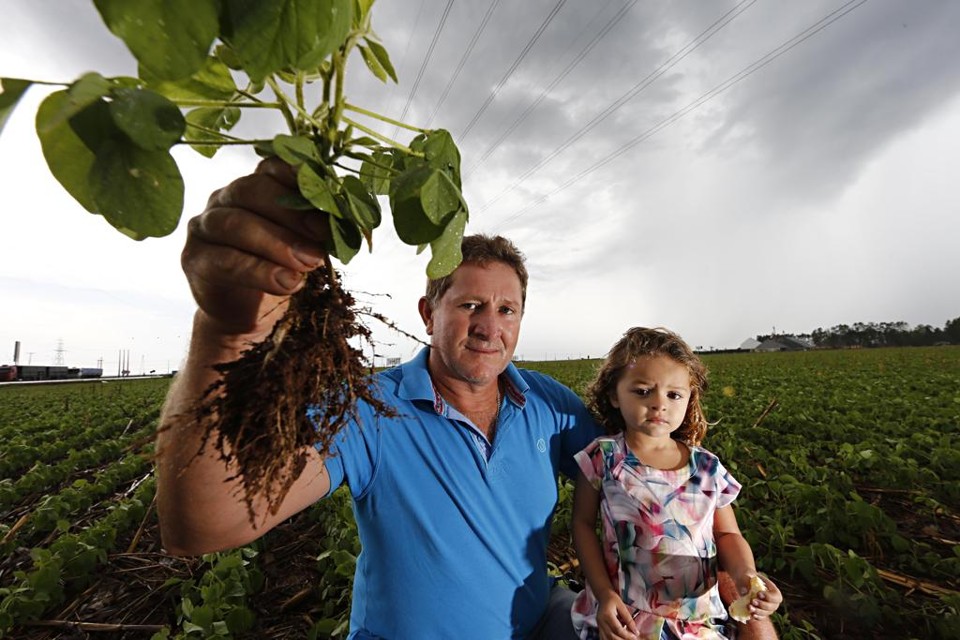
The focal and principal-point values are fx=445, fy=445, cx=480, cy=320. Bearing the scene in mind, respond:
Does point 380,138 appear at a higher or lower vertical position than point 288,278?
higher

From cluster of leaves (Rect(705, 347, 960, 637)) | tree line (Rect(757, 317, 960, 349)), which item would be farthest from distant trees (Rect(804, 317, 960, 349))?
cluster of leaves (Rect(705, 347, 960, 637))

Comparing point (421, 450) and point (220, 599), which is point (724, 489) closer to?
point (421, 450)

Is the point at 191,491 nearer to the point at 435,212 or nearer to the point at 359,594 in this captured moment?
the point at 359,594

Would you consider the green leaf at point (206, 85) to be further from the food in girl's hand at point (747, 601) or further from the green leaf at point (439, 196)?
the food in girl's hand at point (747, 601)

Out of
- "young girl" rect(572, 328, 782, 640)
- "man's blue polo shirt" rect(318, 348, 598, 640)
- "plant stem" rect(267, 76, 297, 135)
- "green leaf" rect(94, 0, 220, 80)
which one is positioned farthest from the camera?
"young girl" rect(572, 328, 782, 640)

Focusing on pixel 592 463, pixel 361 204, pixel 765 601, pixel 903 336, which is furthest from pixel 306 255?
pixel 903 336

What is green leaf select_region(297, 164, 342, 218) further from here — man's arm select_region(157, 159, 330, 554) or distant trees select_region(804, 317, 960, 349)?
distant trees select_region(804, 317, 960, 349)

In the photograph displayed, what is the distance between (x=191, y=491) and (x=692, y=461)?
2.30 m

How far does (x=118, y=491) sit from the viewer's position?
6.64 meters

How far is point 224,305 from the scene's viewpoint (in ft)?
3.83

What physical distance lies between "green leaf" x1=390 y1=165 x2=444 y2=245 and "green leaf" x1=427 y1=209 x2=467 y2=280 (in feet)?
0.08

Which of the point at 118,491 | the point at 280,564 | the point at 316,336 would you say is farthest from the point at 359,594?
the point at 118,491

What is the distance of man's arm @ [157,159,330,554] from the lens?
3.39 feet

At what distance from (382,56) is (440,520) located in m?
1.82
